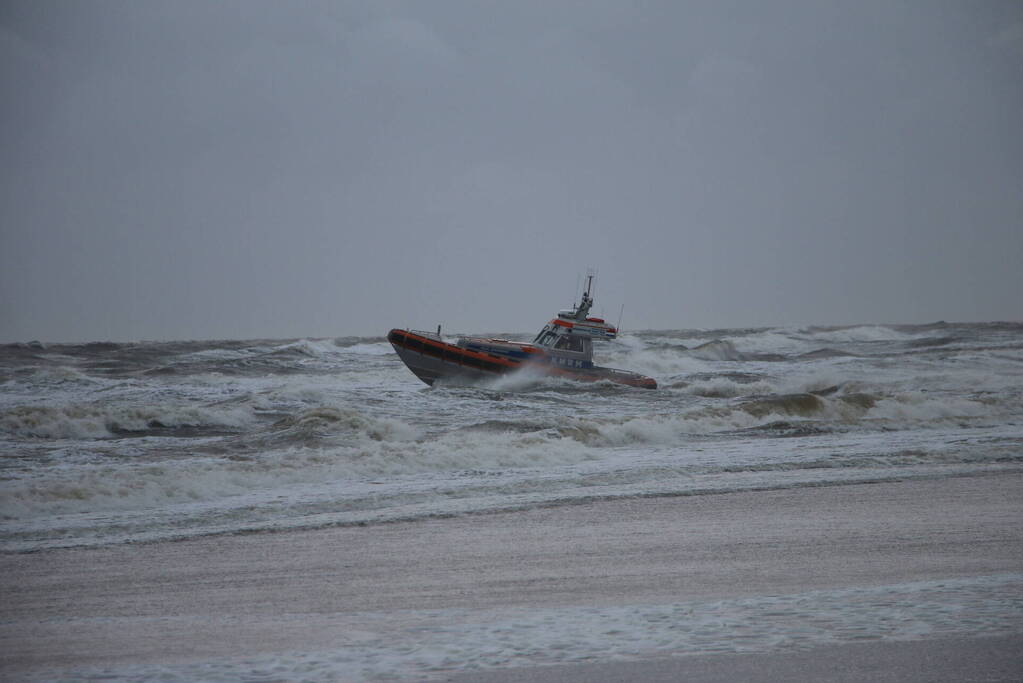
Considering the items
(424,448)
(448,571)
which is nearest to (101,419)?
(424,448)

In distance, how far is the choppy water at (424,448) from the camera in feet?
22.4

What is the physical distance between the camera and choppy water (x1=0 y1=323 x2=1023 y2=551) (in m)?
6.83

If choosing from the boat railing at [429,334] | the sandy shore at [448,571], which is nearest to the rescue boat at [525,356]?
the boat railing at [429,334]

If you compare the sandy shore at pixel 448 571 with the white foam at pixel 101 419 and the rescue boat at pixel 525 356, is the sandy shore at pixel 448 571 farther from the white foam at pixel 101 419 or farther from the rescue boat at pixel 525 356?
the rescue boat at pixel 525 356

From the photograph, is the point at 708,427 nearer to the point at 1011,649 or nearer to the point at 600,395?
the point at 600,395

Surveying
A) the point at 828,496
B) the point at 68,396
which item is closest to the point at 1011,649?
the point at 828,496

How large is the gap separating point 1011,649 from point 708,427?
982 centimetres

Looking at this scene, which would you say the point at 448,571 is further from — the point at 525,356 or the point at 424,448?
the point at 525,356

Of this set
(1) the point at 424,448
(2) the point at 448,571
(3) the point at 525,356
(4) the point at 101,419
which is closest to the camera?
(2) the point at 448,571

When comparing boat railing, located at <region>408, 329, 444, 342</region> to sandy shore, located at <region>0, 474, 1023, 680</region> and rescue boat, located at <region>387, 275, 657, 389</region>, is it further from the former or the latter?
sandy shore, located at <region>0, 474, 1023, 680</region>

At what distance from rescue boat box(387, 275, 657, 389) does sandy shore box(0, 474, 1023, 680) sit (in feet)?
55.9

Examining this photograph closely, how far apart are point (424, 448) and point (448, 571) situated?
4661 millimetres

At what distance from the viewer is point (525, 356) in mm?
23906

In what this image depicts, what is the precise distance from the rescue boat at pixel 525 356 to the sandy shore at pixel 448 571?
17030 millimetres
